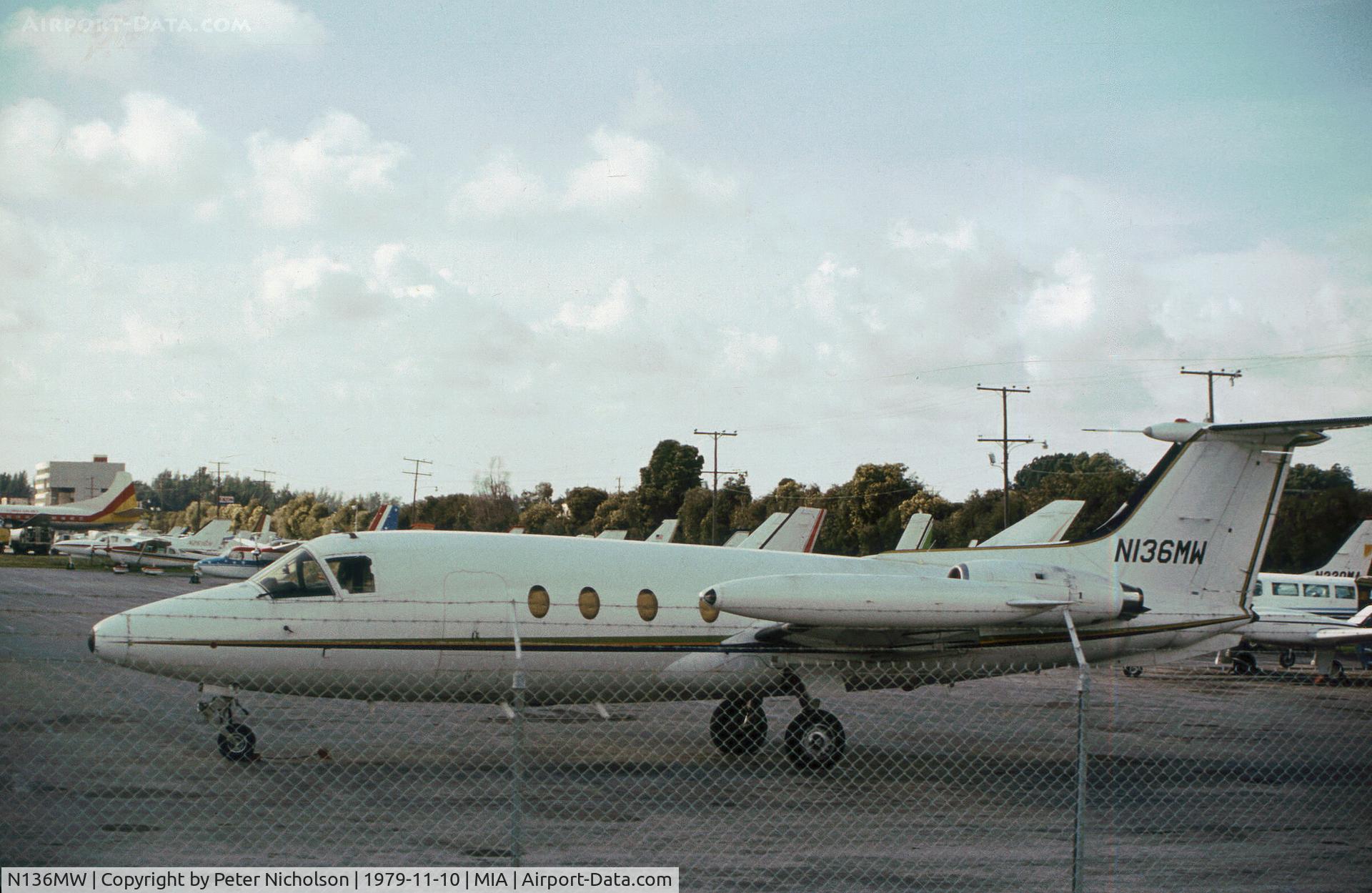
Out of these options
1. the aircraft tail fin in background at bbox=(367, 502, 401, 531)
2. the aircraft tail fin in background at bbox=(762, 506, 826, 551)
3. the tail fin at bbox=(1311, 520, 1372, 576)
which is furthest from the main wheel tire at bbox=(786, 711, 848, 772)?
the tail fin at bbox=(1311, 520, 1372, 576)

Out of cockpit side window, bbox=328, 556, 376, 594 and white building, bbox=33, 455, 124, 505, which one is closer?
cockpit side window, bbox=328, 556, 376, 594

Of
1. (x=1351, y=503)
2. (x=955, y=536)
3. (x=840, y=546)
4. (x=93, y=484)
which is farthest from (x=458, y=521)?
(x=93, y=484)

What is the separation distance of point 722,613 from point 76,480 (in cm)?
17671

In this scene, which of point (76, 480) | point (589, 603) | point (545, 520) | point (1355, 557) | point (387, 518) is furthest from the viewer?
point (76, 480)

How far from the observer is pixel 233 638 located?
37.7ft

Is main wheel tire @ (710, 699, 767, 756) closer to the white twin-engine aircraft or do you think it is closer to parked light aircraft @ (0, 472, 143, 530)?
the white twin-engine aircraft

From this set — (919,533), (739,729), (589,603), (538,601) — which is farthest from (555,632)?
(919,533)

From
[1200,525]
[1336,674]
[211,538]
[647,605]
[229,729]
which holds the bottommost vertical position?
[1336,674]

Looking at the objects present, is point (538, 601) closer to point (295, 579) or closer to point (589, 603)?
point (589, 603)

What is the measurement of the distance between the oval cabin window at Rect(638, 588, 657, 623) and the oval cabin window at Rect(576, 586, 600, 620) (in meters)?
0.52

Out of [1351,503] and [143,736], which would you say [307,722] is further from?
[1351,503]

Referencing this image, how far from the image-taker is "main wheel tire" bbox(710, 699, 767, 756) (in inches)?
544

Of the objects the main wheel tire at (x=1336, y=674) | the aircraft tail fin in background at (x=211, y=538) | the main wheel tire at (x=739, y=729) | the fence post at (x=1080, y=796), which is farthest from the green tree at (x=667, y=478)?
the fence post at (x=1080, y=796)

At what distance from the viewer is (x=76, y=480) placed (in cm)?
16562
